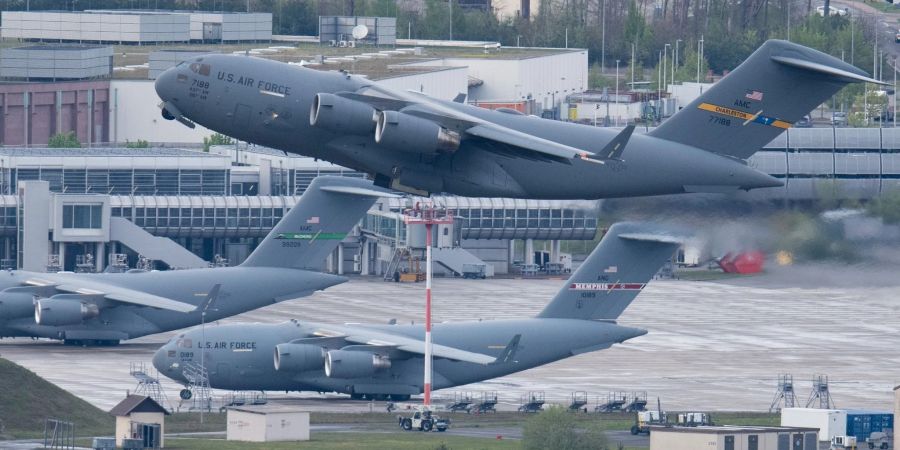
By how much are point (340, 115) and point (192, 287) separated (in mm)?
43122

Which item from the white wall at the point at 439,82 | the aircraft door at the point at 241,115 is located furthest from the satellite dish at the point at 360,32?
the aircraft door at the point at 241,115

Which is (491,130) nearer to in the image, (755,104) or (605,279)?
(755,104)

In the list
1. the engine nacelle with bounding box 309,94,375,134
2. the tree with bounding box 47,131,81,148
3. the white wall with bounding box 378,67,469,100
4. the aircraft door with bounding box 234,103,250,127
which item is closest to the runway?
the engine nacelle with bounding box 309,94,375,134

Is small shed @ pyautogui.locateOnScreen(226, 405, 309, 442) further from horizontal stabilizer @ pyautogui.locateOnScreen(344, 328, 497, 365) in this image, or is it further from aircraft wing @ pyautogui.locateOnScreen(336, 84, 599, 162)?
aircraft wing @ pyautogui.locateOnScreen(336, 84, 599, 162)

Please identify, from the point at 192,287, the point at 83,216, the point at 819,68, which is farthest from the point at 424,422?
the point at 83,216

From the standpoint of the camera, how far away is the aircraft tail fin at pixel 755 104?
47406 millimetres

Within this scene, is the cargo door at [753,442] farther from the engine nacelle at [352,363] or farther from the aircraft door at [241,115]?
the aircraft door at [241,115]

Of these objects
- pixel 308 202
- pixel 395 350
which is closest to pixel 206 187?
pixel 308 202

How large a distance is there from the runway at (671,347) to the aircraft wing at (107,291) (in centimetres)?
238

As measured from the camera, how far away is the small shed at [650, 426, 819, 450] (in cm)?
5897

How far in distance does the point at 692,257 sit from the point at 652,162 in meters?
3.91

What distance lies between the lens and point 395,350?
242 feet

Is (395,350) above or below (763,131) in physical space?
below

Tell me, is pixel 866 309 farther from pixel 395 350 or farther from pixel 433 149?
pixel 433 149
